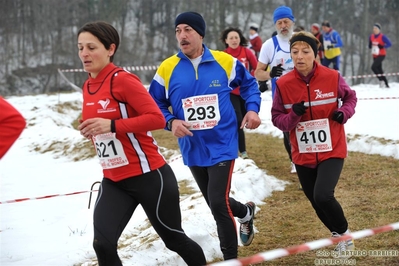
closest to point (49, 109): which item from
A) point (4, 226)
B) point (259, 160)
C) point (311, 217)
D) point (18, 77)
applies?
point (259, 160)

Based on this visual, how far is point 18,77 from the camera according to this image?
3706cm

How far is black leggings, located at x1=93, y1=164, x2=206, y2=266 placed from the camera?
394 cm

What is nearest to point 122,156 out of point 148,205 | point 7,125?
point 148,205

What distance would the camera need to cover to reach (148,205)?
4000mm

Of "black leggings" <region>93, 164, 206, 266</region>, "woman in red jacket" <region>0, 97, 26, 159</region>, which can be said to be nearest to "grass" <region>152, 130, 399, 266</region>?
"black leggings" <region>93, 164, 206, 266</region>

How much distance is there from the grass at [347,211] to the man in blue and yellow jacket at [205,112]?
35.1 inches

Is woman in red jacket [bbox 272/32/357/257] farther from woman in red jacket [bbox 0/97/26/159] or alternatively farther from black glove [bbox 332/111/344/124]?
woman in red jacket [bbox 0/97/26/159]

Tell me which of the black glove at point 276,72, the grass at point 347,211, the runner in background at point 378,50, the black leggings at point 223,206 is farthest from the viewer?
the runner in background at point 378,50

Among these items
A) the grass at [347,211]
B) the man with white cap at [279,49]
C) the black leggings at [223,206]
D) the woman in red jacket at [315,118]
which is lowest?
the grass at [347,211]

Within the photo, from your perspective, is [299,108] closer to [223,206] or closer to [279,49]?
[223,206]

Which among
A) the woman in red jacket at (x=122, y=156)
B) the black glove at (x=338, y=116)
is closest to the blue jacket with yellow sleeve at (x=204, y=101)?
the black glove at (x=338, y=116)

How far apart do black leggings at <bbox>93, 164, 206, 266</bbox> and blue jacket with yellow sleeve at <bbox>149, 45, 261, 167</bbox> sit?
791 millimetres

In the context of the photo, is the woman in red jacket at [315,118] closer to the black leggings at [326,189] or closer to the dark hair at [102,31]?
the black leggings at [326,189]

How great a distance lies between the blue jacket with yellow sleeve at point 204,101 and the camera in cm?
480
